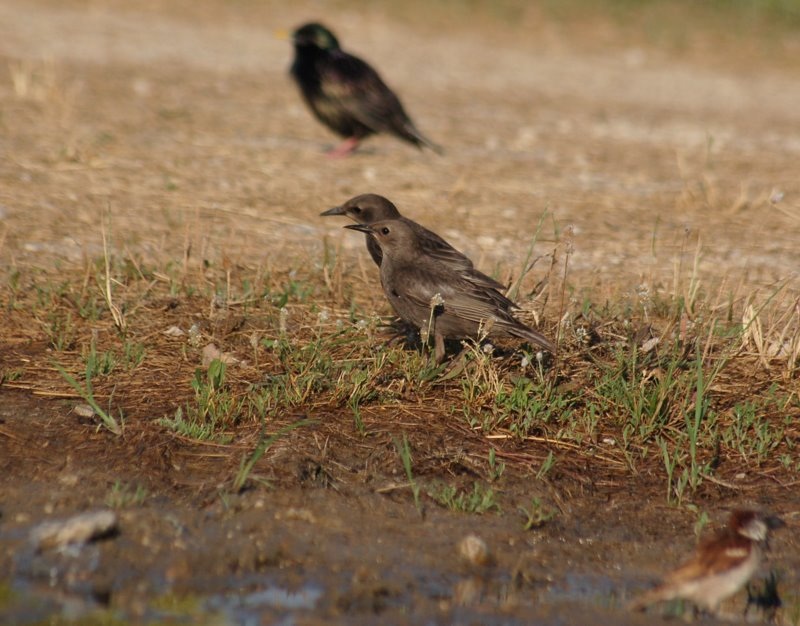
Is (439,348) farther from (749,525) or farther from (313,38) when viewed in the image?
(313,38)

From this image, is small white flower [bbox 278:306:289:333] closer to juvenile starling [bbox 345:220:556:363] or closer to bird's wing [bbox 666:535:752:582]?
juvenile starling [bbox 345:220:556:363]

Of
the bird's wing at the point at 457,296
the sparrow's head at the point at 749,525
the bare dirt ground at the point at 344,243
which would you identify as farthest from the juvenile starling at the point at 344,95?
the sparrow's head at the point at 749,525

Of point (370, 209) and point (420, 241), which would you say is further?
point (370, 209)

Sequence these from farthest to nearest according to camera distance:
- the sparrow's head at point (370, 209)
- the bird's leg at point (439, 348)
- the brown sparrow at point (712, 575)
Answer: the sparrow's head at point (370, 209)
the bird's leg at point (439, 348)
the brown sparrow at point (712, 575)

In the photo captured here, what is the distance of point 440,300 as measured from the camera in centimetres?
577

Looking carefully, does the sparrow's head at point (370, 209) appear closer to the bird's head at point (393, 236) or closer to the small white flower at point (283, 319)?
the bird's head at point (393, 236)

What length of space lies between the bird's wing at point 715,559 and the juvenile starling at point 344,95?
7.36 meters

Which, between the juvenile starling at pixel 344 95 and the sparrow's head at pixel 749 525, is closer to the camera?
the sparrow's head at pixel 749 525

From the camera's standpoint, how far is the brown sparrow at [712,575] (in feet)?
14.0

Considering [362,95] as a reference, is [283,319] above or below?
below

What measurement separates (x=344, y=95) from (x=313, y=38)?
29.4 inches

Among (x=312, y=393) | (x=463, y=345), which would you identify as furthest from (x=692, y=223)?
(x=312, y=393)

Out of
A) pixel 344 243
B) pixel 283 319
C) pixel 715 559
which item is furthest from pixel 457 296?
pixel 344 243

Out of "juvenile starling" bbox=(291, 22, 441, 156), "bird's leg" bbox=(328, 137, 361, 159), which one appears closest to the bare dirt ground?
"bird's leg" bbox=(328, 137, 361, 159)
